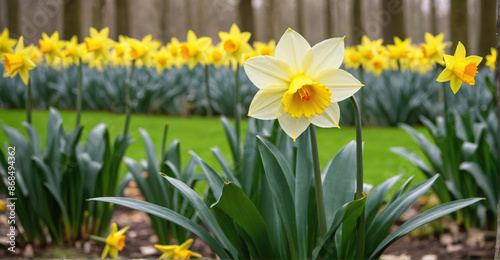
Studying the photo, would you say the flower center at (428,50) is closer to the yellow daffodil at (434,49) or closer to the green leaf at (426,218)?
the yellow daffodil at (434,49)

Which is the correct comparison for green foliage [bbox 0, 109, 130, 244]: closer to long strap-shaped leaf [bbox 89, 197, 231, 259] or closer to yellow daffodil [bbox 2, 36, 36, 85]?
yellow daffodil [bbox 2, 36, 36, 85]

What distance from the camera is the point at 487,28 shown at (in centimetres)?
167

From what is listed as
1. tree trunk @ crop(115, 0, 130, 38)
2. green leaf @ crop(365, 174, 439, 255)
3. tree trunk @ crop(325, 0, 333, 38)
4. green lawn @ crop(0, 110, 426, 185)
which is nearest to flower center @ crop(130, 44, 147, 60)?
green lawn @ crop(0, 110, 426, 185)

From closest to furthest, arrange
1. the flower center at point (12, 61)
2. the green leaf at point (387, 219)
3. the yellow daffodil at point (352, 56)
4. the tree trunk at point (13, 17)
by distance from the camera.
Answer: the green leaf at point (387, 219)
the flower center at point (12, 61)
the tree trunk at point (13, 17)
the yellow daffodil at point (352, 56)

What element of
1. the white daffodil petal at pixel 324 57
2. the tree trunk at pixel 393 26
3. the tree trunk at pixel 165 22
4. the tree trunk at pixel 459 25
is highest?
the tree trunk at pixel 165 22

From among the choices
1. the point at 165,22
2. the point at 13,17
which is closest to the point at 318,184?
the point at 13,17

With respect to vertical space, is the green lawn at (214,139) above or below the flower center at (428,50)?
below

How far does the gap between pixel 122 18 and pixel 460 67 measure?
8.80ft

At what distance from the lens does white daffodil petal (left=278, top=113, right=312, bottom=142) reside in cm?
80

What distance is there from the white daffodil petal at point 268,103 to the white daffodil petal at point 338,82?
73mm

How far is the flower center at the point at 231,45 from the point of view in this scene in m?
1.38

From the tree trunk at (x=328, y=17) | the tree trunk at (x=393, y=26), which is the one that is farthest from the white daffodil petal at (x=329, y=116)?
the tree trunk at (x=328, y=17)

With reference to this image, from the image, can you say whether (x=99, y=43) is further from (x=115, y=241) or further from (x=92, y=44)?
(x=115, y=241)

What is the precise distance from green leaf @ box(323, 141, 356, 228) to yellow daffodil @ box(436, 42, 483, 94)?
11.1 inches
